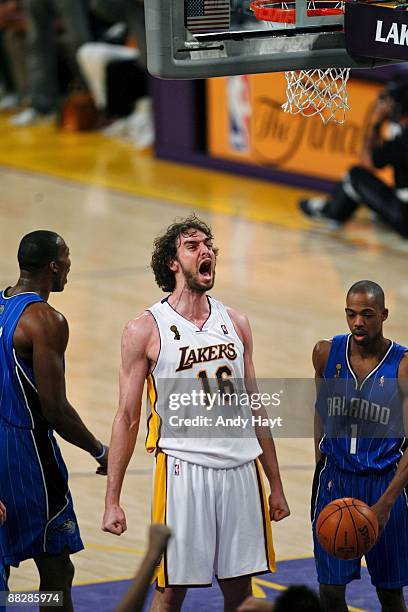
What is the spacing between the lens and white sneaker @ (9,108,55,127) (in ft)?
76.0

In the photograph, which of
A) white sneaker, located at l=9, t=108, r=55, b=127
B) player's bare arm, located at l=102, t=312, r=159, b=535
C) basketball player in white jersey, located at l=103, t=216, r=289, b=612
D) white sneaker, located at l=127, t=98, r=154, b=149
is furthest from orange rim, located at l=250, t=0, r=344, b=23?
white sneaker, located at l=9, t=108, r=55, b=127

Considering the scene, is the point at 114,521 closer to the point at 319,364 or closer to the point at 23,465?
the point at 23,465

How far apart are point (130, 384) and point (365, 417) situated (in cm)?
107

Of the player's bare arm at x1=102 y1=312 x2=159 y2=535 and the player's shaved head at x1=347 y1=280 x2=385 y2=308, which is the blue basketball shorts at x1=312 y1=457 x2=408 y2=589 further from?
the player's bare arm at x1=102 y1=312 x2=159 y2=535

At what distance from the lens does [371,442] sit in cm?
646

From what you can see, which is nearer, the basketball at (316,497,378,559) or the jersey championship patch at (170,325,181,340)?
the basketball at (316,497,378,559)

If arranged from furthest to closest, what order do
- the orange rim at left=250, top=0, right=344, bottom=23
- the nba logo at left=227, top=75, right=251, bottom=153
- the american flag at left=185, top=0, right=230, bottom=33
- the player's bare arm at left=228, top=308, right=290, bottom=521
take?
the nba logo at left=227, top=75, right=251, bottom=153
the orange rim at left=250, top=0, right=344, bottom=23
the american flag at left=185, top=0, right=230, bottom=33
the player's bare arm at left=228, top=308, right=290, bottom=521

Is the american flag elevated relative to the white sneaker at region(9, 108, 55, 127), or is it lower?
elevated

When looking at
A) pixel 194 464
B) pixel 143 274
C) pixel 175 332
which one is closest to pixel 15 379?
pixel 175 332

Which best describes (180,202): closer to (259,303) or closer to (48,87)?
(259,303)

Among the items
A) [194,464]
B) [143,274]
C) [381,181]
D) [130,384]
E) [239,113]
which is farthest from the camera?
[239,113]

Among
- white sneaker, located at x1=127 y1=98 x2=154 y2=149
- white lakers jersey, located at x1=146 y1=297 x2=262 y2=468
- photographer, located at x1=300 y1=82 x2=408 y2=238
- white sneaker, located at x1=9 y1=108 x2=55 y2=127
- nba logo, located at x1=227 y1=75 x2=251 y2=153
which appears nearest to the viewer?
white lakers jersey, located at x1=146 y1=297 x2=262 y2=468

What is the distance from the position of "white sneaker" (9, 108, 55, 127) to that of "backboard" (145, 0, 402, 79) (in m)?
16.8

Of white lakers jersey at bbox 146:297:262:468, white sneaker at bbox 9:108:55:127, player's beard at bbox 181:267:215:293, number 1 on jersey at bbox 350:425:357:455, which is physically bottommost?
white sneaker at bbox 9:108:55:127
